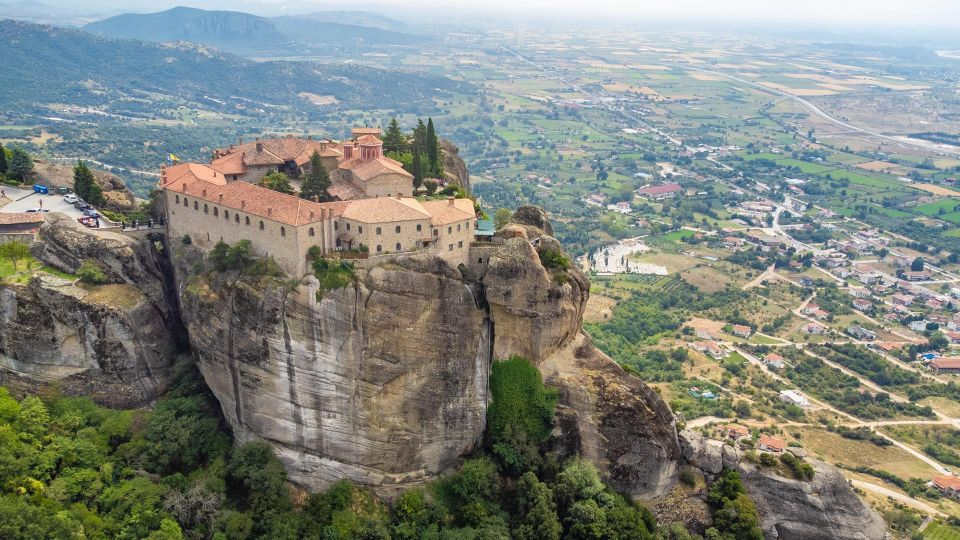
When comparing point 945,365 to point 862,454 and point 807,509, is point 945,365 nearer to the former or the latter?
point 862,454

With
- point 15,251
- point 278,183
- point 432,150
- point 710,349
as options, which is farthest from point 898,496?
point 15,251

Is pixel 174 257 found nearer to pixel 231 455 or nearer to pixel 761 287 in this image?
pixel 231 455

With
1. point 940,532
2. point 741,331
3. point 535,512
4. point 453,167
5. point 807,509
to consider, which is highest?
point 453,167

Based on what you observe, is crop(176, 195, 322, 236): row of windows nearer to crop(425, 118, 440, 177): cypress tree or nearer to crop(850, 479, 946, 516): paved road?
crop(425, 118, 440, 177): cypress tree

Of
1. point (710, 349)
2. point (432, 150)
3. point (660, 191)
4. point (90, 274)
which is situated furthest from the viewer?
point (660, 191)

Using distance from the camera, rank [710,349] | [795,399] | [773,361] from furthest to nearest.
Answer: [710,349] → [773,361] → [795,399]

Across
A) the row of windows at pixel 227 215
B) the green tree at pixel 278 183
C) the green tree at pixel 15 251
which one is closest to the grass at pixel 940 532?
the row of windows at pixel 227 215

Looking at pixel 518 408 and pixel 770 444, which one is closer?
pixel 518 408
